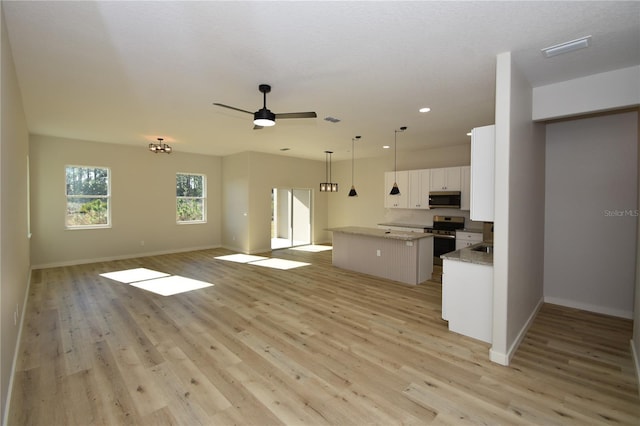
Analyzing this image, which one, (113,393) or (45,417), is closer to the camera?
(45,417)

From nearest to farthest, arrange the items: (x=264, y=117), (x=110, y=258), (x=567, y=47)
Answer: (x=567, y=47), (x=264, y=117), (x=110, y=258)

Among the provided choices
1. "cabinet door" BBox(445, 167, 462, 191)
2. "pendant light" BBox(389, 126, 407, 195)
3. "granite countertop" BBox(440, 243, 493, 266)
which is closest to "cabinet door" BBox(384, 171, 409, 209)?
"pendant light" BBox(389, 126, 407, 195)

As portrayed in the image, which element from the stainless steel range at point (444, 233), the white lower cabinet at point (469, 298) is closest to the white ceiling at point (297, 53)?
the white lower cabinet at point (469, 298)

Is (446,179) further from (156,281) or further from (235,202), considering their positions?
(156,281)

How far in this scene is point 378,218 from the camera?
8.91 metres

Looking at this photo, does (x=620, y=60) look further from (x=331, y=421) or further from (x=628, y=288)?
(x=331, y=421)

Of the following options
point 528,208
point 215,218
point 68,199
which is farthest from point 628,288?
point 68,199

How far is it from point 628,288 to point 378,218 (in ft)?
18.5

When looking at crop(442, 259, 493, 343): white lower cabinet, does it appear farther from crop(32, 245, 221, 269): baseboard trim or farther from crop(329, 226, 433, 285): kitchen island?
crop(32, 245, 221, 269): baseboard trim

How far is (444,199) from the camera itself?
6.74 metres

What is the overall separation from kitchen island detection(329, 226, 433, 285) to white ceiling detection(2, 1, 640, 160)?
219 cm

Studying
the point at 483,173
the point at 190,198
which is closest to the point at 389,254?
the point at 483,173

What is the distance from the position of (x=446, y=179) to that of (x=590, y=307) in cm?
355

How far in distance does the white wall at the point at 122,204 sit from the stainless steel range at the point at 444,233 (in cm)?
630
